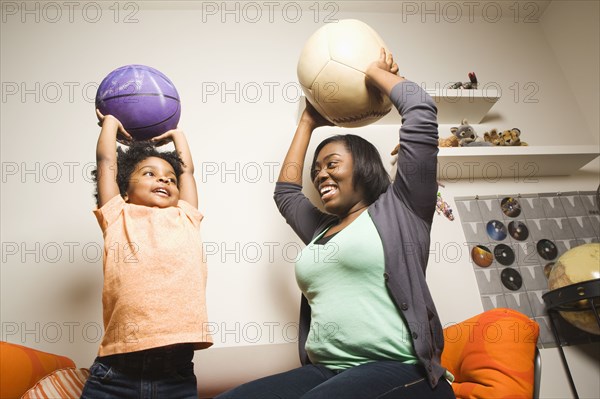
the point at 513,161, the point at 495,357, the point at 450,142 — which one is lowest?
the point at 495,357

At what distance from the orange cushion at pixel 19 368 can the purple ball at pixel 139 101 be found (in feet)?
2.61

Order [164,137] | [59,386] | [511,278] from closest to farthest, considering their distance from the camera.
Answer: [59,386] → [164,137] → [511,278]

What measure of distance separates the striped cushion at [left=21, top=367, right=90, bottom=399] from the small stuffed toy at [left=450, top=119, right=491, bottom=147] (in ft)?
6.17

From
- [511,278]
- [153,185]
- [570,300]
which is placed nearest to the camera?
[153,185]

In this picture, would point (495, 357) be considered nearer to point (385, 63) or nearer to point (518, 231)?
point (518, 231)

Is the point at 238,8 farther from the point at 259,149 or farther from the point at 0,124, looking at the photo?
the point at 0,124

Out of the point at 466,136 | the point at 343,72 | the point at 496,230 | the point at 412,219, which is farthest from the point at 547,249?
the point at 343,72

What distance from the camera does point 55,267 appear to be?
6.01 feet

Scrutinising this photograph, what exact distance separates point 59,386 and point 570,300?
71.5 inches

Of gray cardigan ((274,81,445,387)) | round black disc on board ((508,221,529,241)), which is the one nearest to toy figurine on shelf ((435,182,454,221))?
round black disc on board ((508,221,529,241))

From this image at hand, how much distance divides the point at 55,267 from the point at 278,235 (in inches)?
39.6

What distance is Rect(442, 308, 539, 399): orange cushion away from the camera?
1.26m

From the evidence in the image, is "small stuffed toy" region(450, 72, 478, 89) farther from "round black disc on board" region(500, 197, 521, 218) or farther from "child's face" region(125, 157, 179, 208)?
"child's face" region(125, 157, 179, 208)

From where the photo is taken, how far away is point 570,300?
62.8 inches
